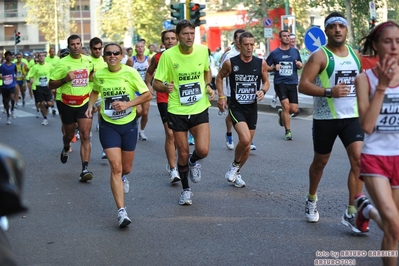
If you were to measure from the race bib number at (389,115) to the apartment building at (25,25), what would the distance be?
299 ft

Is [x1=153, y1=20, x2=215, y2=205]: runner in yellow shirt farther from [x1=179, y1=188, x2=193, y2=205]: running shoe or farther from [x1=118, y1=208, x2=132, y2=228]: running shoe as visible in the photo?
[x1=118, y1=208, x2=132, y2=228]: running shoe

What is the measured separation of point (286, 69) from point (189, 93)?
6465 millimetres

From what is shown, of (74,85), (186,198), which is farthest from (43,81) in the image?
(186,198)

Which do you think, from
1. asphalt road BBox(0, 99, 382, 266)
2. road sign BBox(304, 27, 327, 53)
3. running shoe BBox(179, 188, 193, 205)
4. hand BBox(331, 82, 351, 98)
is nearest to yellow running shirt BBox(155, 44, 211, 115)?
running shoe BBox(179, 188, 193, 205)

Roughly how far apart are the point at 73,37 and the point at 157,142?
4487 millimetres

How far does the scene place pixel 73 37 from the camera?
10.5m

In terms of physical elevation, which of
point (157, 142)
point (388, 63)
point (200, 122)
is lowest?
point (157, 142)

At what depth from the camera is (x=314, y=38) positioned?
725 inches

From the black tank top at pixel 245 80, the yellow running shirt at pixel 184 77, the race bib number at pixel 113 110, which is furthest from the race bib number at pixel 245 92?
the race bib number at pixel 113 110

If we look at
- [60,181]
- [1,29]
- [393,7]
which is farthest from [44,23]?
[60,181]

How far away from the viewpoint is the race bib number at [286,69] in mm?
14336

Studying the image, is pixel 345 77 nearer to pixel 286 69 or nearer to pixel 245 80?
pixel 245 80

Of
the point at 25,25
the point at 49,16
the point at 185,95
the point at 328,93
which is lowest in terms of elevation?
the point at 185,95

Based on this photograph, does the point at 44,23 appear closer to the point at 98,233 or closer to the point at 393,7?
the point at 393,7
